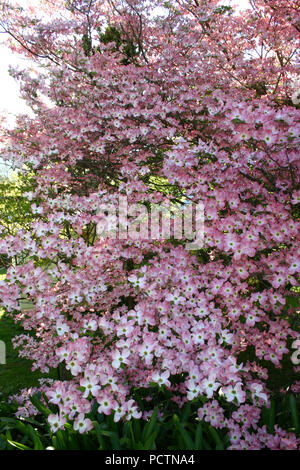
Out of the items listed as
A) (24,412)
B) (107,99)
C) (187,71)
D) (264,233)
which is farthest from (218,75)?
(24,412)

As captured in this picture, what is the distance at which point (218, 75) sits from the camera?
5312mm

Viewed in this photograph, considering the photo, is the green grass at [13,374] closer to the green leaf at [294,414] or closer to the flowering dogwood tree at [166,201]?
the flowering dogwood tree at [166,201]

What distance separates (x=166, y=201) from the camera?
3.99 m

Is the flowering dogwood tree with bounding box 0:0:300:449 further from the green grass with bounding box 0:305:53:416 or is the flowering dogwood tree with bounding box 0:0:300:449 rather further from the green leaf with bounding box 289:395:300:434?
the green grass with bounding box 0:305:53:416

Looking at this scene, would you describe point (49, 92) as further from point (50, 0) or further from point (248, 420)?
point (248, 420)

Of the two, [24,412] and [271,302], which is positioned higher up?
[271,302]

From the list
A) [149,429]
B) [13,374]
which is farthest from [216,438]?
[13,374]

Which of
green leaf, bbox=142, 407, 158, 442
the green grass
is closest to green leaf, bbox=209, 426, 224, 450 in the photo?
green leaf, bbox=142, 407, 158, 442

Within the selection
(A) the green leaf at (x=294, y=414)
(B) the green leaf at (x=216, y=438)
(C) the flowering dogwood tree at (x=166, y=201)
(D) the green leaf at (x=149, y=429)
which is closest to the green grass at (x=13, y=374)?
(C) the flowering dogwood tree at (x=166, y=201)

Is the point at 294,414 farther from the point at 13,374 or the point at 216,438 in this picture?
the point at 13,374

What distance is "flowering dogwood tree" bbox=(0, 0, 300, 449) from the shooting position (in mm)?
2791

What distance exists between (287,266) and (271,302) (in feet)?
1.08

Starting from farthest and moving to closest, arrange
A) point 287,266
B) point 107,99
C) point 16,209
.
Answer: point 16,209 < point 107,99 < point 287,266

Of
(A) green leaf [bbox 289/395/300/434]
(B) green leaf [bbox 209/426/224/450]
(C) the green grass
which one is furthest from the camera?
(C) the green grass
